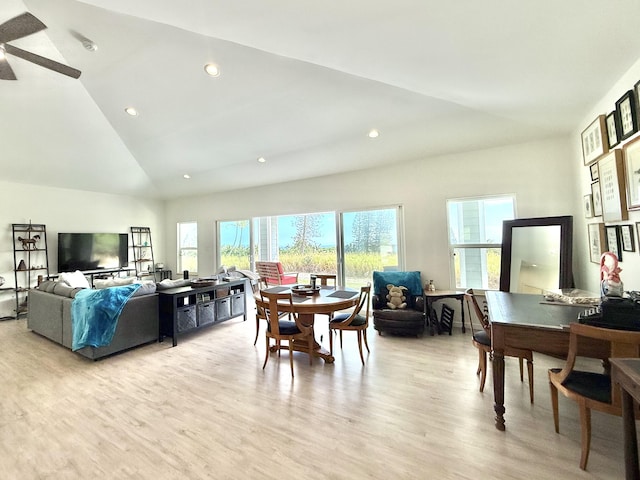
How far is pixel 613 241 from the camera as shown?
98.4 inches

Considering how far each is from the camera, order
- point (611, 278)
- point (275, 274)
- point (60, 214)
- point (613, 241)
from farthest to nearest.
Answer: point (60, 214)
point (275, 274)
point (613, 241)
point (611, 278)

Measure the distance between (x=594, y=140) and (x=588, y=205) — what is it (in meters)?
0.74

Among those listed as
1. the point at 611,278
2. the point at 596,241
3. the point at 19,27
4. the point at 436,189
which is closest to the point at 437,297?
the point at 436,189

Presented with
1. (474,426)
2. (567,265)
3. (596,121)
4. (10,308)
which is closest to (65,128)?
(10,308)

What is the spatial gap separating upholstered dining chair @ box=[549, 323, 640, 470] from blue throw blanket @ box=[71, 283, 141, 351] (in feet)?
14.1

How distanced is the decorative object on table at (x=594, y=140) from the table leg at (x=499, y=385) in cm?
221

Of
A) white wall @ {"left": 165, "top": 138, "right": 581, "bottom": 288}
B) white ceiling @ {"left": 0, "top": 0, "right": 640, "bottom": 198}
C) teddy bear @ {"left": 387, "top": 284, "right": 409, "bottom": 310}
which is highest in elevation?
white ceiling @ {"left": 0, "top": 0, "right": 640, "bottom": 198}

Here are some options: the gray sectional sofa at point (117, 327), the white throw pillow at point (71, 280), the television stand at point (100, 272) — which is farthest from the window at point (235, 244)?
the gray sectional sofa at point (117, 327)

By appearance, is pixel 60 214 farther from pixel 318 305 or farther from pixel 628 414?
pixel 628 414

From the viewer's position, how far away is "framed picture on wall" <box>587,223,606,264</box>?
2719 mm

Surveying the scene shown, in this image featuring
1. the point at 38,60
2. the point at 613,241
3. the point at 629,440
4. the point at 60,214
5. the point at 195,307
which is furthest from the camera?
the point at 60,214

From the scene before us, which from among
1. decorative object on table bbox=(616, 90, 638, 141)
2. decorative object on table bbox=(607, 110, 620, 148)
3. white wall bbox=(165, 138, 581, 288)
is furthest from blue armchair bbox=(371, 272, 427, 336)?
decorative object on table bbox=(616, 90, 638, 141)

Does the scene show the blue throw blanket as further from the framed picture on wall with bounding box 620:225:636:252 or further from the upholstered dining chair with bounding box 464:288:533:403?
the framed picture on wall with bounding box 620:225:636:252

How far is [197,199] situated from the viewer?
291 inches
